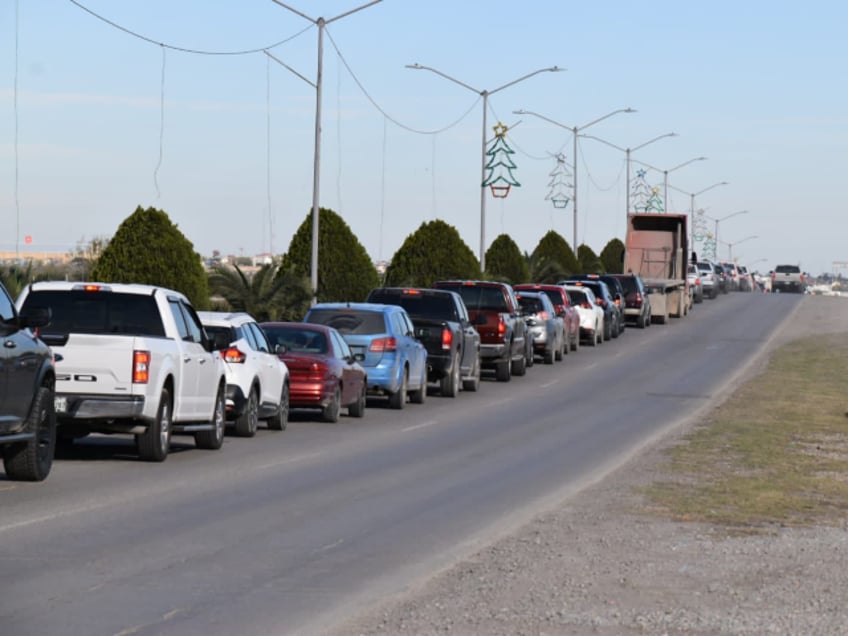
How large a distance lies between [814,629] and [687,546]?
363 cm

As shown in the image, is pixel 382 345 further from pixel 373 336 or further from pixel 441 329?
pixel 441 329

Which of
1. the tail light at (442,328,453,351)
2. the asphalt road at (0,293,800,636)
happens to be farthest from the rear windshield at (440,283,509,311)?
the asphalt road at (0,293,800,636)

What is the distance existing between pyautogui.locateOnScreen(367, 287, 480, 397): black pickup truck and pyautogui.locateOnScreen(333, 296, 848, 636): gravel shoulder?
1923 cm

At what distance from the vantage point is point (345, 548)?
44.5 feet

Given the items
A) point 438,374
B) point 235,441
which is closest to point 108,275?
point 438,374

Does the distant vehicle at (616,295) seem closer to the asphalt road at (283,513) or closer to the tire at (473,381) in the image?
the tire at (473,381)

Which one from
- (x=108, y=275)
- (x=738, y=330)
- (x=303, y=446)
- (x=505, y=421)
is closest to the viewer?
(x=303, y=446)

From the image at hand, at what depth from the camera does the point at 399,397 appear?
1248 inches

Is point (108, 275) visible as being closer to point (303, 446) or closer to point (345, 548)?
point (303, 446)

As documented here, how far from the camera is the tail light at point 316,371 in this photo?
27562 millimetres

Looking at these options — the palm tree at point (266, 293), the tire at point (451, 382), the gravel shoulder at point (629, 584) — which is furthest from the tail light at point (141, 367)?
the palm tree at point (266, 293)

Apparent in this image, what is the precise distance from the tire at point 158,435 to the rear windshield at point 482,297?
2068 centimetres

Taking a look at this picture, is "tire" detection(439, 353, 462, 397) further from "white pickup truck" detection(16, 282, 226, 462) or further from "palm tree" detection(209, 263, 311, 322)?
"white pickup truck" detection(16, 282, 226, 462)

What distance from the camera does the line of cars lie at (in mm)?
17297
